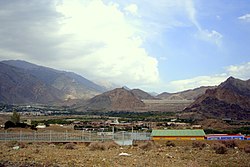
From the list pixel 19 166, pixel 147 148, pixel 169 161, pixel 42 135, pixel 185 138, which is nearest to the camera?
pixel 19 166

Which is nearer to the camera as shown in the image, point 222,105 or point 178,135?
point 178,135

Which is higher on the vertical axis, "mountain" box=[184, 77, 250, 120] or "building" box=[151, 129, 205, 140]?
"mountain" box=[184, 77, 250, 120]

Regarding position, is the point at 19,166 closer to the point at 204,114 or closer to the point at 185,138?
the point at 185,138

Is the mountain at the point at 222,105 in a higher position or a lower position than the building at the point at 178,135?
higher

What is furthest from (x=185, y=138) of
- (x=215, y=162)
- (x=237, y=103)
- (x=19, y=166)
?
(x=237, y=103)

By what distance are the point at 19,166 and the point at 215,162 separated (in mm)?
9910

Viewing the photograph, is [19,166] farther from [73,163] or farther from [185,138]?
[185,138]

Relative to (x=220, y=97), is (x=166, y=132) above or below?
below

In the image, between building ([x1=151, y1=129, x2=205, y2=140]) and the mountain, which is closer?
building ([x1=151, y1=129, x2=205, y2=140])

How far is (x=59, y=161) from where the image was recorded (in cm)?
1725

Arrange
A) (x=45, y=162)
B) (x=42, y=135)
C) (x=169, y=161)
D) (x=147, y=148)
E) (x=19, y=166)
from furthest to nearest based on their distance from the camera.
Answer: (x=42, y=135)
(x=147, y=148)
(x=169, y=161)
(x=45, y=162)
(x=19, y=166)

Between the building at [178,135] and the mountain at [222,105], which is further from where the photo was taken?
the mountain at [222,105]

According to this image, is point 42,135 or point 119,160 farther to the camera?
point 42,135

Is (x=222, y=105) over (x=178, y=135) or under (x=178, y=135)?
over
